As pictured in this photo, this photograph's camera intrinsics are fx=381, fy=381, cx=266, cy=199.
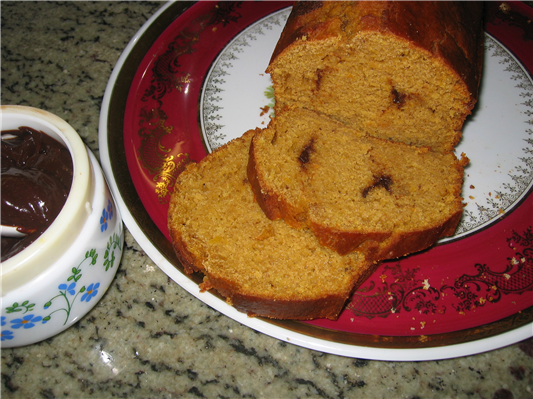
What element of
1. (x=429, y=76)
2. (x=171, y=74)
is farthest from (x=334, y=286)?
(x=171, y=74)

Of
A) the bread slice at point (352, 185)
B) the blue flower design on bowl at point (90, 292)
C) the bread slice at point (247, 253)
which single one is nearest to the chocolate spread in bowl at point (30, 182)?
the blue flower design on bowl at point (90, 292)

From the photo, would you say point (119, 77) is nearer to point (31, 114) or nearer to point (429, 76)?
point (31, 114)

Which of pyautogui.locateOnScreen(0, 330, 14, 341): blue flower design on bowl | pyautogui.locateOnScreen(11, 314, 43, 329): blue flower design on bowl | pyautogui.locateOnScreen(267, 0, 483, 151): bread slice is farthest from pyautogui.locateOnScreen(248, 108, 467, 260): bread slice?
pyautogui.locateOnScreen(0, 330, 14, 341): blue flower design on bowl

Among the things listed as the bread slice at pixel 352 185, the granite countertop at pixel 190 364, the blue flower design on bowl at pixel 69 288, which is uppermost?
the bread slice at pixel 352 185

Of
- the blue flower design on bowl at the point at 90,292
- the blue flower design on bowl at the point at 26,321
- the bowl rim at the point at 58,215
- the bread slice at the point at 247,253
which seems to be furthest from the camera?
the bread slice at the point at 247,253

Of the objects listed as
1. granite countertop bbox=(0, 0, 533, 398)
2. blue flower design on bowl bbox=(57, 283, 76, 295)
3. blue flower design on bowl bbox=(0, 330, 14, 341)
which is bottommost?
granite countertop bbox=(0, 0, 533, 398)

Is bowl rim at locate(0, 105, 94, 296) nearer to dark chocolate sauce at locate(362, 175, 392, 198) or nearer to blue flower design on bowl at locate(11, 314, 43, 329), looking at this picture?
blue flower design on bowl at locate(11, 314, 43, 329)

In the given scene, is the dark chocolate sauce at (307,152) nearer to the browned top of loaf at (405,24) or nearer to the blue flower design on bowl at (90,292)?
the browned top of loaf at (405,24)

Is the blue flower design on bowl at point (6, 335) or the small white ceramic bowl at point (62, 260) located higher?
the small white ceramic bowl at point (62, 260)
